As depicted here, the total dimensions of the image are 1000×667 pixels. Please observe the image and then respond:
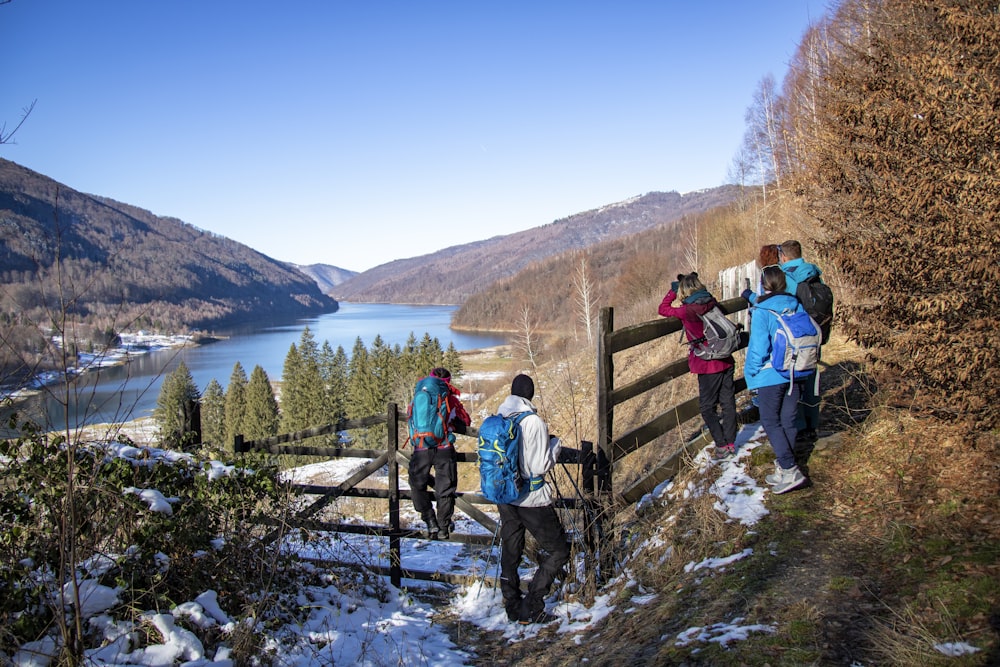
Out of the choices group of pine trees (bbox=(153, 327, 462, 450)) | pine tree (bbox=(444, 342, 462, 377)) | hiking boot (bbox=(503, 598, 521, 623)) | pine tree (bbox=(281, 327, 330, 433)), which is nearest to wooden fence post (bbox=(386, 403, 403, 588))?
hiking boot (bbox=(503, 598, 521, 623))

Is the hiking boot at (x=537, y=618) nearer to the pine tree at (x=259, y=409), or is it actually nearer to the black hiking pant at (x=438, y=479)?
the black hiking pant at (x=438, y=479)

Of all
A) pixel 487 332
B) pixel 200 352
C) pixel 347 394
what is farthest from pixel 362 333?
pixel 347 394

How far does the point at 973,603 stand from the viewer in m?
3.23

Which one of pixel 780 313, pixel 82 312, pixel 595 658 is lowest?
pixel 595 658

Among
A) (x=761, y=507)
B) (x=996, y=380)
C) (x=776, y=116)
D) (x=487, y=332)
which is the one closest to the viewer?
(x=996, y=380)

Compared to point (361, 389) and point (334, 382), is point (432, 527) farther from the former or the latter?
point (334, 382)

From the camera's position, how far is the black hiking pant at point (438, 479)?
613 cm

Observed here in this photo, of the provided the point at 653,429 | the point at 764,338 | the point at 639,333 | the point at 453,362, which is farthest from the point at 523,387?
the point at 453,362

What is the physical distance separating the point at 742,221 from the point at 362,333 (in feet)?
344

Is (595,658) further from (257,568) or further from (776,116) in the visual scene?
(776,116)

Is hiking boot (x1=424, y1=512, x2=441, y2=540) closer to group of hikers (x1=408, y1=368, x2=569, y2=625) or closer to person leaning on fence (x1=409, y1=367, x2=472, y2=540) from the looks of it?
person leaning on fence (x1=409, y1=367, x2=472, y2=540)

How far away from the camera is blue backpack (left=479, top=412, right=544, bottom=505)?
4.49m

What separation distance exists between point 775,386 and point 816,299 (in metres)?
0.94

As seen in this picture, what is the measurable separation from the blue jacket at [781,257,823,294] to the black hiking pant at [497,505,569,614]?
9.53 ft
